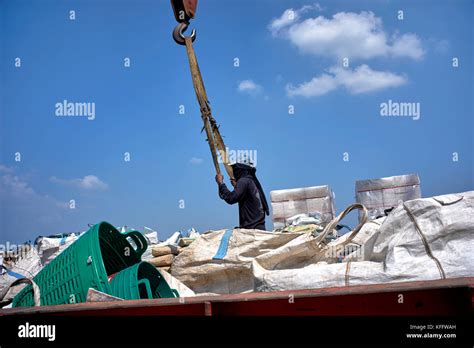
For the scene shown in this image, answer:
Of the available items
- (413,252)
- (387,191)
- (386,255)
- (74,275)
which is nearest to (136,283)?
(74,275)

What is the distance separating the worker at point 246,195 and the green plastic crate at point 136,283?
197cm

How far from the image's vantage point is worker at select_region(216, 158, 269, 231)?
4520 millimetres

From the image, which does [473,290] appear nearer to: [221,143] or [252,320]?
[252,320]

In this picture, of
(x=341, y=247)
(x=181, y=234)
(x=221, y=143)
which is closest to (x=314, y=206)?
(x=181, y=234)

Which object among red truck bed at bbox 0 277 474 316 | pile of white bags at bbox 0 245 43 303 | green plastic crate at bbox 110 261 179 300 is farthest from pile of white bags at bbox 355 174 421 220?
red truck bed at bbox 0 277 474 316

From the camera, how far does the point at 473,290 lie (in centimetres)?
145

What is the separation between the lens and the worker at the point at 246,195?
452 cm

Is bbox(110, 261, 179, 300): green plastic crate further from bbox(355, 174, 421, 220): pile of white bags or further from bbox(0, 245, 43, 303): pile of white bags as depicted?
bbox(355, 174, 421, 220): pile of white bags

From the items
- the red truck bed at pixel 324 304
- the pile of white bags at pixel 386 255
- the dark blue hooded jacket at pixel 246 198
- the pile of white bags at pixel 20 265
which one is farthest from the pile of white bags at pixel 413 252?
the pile of white bags at pixel 20 265

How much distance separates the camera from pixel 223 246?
307 cm

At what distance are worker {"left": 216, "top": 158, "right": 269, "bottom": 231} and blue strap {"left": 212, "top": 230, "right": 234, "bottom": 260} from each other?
1.32 meters

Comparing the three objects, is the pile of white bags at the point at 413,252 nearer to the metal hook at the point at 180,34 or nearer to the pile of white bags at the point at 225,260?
the pile of white bags at the point at 225,260

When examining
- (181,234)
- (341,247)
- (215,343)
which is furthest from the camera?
(181,234)

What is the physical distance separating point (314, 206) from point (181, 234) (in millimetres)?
3497
